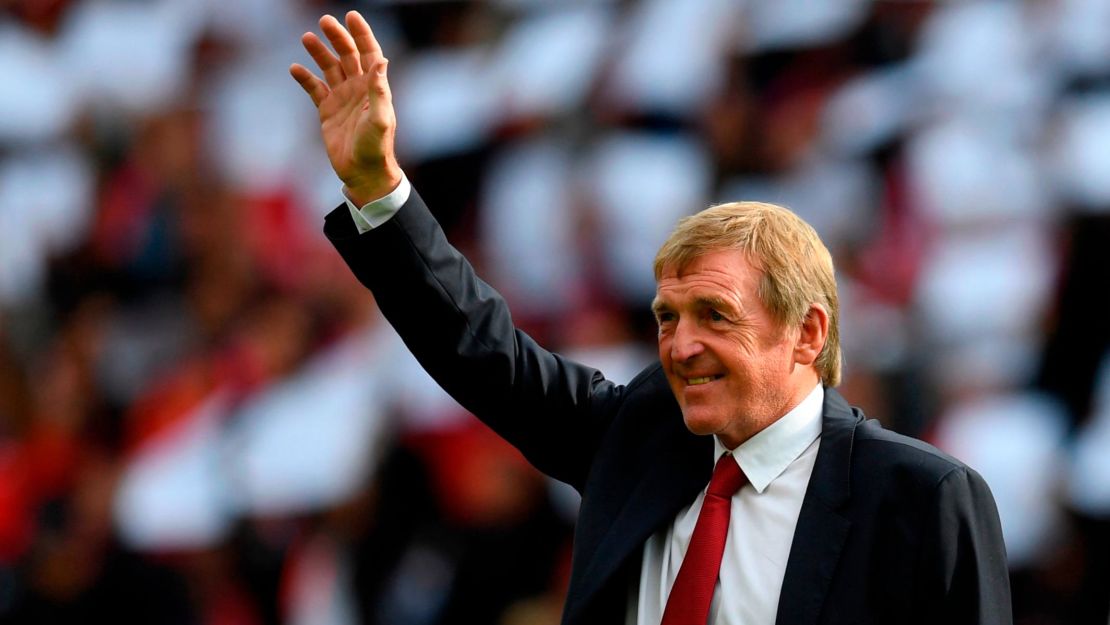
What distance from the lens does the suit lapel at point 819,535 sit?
2150 mm

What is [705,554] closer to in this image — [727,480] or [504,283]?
[727,480]

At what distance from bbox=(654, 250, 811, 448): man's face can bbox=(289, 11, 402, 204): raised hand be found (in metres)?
0.42

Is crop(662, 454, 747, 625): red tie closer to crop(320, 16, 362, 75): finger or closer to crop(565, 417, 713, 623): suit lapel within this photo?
crop(565, 417, 713, 623): suit lapel

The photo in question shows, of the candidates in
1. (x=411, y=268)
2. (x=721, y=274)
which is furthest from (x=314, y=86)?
(x=721, y=274)

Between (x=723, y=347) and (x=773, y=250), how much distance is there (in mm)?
147

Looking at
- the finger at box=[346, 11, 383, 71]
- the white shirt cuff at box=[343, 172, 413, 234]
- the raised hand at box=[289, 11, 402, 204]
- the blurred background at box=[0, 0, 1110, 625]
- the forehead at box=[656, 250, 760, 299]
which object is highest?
the finger at box=[346, 11, 383, 71]

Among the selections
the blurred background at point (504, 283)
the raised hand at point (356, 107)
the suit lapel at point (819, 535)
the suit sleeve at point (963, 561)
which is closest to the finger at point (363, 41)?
the raised hand at point (356, 107)

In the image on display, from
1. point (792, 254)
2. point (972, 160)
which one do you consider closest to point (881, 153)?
point (972, 160)

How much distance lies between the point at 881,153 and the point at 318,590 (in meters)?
2.35

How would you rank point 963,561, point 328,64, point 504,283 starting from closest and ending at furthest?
point 963,561, point 328,64, point 504,283

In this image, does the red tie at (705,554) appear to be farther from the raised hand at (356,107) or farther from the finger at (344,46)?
the finger at (344,46)

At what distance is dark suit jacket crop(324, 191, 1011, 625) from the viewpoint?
212 cm

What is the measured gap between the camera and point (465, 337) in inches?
91.6

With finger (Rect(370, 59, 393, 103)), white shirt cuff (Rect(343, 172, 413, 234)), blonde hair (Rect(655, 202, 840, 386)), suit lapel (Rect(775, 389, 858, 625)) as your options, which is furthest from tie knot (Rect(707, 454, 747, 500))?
finger (Rect(370, 59, 393, 103))
